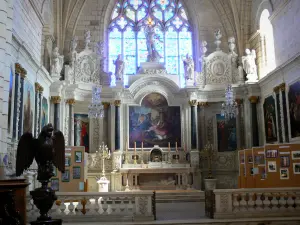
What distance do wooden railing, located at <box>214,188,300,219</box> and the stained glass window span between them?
11.2 metres

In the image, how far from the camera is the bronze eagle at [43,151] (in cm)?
632

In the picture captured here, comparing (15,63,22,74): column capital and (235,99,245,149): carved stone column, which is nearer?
(15,63,22,74): column capital

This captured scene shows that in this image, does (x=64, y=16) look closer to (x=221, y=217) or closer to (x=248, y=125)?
(x=248, y=125)

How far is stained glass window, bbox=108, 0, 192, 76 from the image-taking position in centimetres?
1962

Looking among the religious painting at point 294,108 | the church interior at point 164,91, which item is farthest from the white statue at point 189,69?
the religious painting at point 294,108

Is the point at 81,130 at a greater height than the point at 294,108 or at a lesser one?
lesser

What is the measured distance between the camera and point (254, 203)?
9148mm

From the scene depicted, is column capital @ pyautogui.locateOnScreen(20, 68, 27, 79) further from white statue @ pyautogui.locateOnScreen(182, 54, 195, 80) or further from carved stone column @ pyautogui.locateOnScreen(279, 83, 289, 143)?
carved stone column @ pyautogui.locateOnScreen(279, 83, 289, 143)

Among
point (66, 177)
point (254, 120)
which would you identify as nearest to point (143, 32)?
point (254, 120)

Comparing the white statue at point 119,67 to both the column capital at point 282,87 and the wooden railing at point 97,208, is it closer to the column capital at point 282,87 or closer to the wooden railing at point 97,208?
the column capital at point 282,87

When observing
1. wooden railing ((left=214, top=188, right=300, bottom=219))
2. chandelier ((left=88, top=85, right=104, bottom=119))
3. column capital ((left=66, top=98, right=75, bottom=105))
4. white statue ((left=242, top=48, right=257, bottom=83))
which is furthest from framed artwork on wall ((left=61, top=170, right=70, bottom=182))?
white statue ((left=242, top=48, right=257, bottom=83))

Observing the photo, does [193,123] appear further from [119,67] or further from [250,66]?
[119,67]

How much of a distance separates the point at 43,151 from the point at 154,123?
38.7 ft

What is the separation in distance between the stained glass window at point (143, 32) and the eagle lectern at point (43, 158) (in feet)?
42.5
